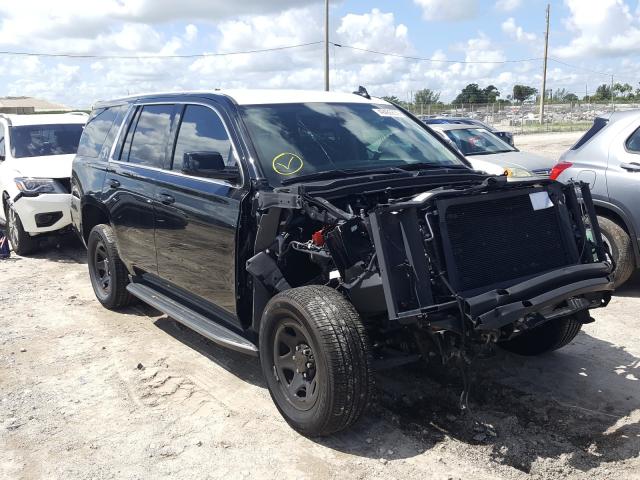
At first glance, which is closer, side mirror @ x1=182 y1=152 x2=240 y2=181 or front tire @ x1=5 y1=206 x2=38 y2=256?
side mirror @ x1=182 y1=152 x2=240 y2=181

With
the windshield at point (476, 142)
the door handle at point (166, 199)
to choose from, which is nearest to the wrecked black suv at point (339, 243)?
the door handle at point (166, 199)

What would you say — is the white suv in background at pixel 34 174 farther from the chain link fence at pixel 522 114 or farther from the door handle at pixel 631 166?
the chain link fence at pixel 522 114

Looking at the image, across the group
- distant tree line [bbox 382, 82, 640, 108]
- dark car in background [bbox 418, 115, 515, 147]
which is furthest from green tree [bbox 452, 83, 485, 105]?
dark car in background [bbox 418, 115, 515, 147]

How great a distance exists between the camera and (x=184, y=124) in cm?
491

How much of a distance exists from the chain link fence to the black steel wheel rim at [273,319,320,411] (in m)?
41.4

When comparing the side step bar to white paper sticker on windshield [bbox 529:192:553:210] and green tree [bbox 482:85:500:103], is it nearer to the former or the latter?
white paper sticker on windshield [bbox 529:192:553:210]

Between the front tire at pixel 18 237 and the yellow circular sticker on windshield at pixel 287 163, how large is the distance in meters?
6.00

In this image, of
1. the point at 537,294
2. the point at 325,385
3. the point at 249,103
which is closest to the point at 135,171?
the point at 249,103

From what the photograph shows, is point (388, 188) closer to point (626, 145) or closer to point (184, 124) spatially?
point (184, 124)

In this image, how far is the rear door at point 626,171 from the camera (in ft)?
20.5

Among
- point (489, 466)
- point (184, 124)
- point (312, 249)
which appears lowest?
point (489, 466)

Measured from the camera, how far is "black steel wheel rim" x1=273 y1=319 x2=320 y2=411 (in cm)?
368

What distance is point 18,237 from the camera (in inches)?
355

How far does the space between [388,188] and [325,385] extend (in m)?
1.21
